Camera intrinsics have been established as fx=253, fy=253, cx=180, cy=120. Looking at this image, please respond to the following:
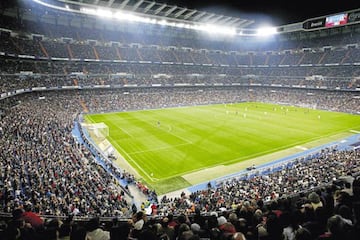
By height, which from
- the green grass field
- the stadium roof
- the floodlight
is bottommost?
the green grass field

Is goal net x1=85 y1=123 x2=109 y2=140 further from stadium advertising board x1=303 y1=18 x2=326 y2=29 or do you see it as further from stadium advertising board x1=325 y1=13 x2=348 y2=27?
stadium advertising board x1=325 y1=13 x2=348 y2=27

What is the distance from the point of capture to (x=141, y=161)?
1009 inches

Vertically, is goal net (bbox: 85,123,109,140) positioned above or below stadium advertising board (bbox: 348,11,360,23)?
below

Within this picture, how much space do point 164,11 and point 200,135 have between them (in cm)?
4049

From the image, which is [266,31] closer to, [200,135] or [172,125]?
[172,125]

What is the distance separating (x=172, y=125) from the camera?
4006 centimetres

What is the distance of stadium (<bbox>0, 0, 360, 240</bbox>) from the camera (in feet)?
20.2

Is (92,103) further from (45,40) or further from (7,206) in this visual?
(7,206)

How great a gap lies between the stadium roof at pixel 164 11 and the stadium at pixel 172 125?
544mm

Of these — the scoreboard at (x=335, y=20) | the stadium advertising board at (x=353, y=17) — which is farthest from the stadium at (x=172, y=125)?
the stadium advertising board at (x=353, y=17)

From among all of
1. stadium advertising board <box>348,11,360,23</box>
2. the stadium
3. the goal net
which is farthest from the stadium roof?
the goal net

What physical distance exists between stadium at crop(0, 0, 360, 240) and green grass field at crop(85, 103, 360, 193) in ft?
0.79

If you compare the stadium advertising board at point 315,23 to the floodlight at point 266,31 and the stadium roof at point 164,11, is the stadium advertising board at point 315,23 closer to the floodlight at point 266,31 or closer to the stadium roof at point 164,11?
the stadium roof at point 164,11

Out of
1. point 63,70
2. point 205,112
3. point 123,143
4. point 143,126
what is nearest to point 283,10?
point 205,112
